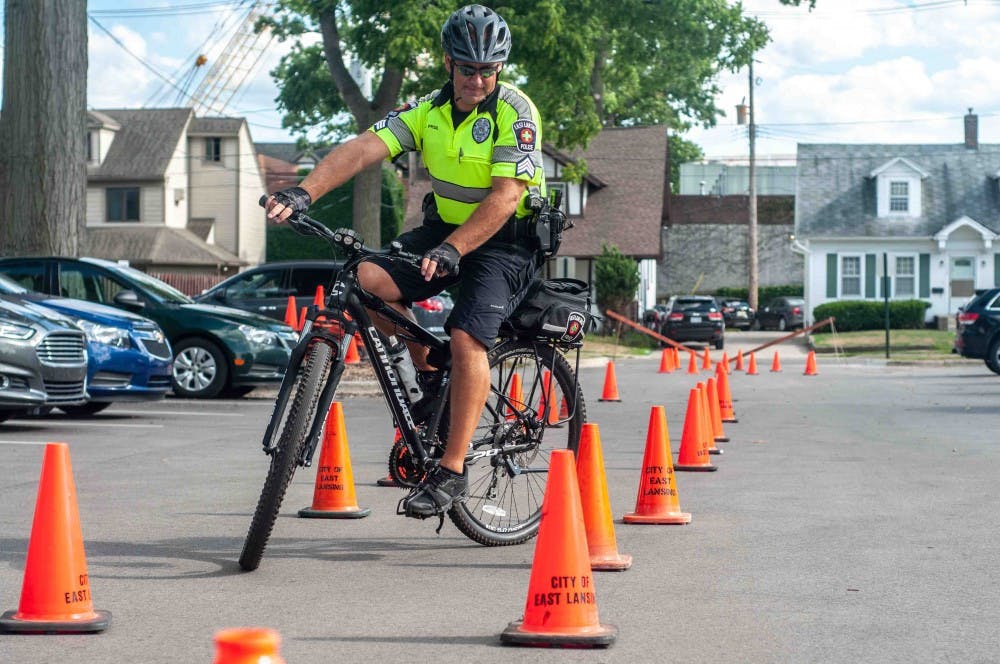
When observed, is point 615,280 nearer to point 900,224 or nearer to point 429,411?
point 900,224

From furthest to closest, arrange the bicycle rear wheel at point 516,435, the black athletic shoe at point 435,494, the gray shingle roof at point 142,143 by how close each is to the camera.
A: the gray shingle roof at point 142,143
the bicycle rear wheel at point 516,435
the black athletic shoe at point 435,494

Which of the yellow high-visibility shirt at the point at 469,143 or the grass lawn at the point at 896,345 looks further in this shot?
the grass lawn at the point at 896,345

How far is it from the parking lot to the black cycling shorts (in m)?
1.08

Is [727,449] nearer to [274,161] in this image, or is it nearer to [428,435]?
[428,435]

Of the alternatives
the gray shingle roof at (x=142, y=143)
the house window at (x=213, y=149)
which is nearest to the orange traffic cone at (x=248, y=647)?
the gray shingle roof at (x=142, y=143)

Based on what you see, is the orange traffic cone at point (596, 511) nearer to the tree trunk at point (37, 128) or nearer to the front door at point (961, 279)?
the tree trunk at point (37, 128)

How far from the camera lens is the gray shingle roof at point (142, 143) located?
6294 centimetres

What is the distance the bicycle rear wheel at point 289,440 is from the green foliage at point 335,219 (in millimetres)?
59083

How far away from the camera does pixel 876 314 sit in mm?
50781

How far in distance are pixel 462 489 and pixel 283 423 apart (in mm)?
827

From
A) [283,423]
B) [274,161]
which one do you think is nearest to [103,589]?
[283,423]

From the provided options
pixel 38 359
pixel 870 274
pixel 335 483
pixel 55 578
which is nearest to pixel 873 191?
pixel 870 274

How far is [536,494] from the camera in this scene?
24.7 ft

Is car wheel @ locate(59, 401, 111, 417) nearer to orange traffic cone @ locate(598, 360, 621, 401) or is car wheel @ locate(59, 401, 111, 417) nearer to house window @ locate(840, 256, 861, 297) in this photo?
orange traffic cone @ locate(598, 360, 621, 401)
